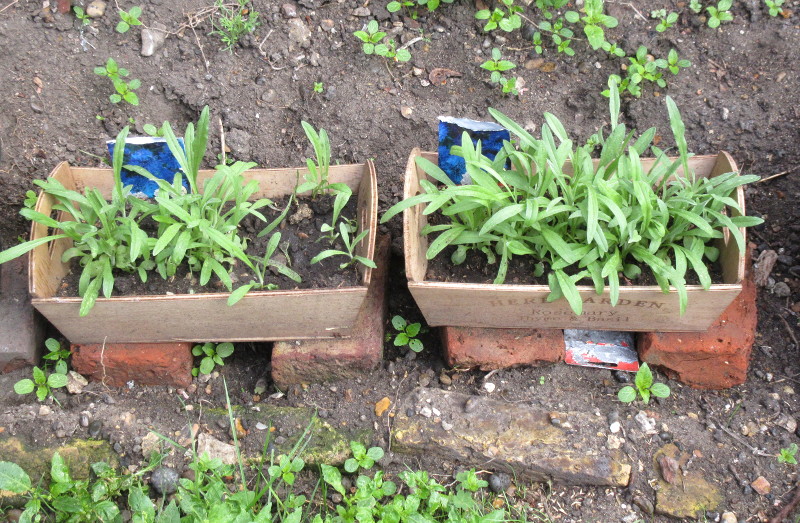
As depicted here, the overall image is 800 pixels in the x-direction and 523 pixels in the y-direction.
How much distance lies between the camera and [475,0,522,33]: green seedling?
264cm

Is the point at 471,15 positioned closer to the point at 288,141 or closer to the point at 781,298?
the point at 288,141

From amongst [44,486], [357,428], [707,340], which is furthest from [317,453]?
[707,340]

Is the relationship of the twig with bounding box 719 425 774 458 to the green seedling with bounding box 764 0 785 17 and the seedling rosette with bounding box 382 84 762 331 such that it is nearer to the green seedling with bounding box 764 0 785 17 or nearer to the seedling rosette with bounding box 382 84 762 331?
the seedling rosette with bounding box 382 84 762 331

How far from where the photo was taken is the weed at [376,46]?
103 inches

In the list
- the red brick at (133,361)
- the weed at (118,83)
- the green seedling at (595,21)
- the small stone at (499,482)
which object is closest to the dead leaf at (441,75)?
the green seedling at (595,21)

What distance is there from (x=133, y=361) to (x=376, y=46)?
141 centimetres

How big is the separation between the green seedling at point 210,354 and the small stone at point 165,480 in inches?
14.7

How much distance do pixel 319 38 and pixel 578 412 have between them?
67.6 inches

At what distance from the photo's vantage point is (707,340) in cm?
214

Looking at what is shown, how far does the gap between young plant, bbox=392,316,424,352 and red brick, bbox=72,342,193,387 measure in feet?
2.17

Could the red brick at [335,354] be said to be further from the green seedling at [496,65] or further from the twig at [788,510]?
the twig at [788,510]

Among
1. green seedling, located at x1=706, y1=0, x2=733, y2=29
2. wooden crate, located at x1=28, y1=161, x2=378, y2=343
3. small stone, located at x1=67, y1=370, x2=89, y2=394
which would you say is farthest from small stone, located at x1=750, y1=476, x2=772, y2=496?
small stone, located at x1=67, y1=370, x2=89, y2=394

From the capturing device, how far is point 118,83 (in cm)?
251

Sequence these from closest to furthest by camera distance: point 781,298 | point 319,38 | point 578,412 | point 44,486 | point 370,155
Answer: point 44,486, point 578,412, point 781,298, point 370,155, point 319,38
